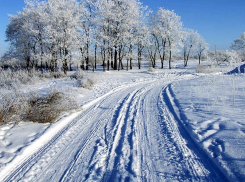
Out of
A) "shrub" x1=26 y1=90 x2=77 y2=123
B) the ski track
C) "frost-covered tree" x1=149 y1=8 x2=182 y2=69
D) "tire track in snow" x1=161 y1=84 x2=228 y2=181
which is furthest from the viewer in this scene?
"frost-covered tree" x1=149 y1=8 x2=182 y2=69

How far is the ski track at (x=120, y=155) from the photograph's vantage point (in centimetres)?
312

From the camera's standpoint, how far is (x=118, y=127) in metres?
5.25

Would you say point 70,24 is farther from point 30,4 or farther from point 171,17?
point 171,17

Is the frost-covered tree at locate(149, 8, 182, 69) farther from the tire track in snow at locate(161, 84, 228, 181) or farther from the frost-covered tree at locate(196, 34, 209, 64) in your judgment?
the tire track in snow at locate(161, 84, 228, 181)

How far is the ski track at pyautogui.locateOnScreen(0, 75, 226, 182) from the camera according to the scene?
3.12 meters

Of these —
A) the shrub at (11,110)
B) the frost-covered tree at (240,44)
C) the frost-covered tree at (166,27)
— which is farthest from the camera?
the frost-covered tree at (240,44)

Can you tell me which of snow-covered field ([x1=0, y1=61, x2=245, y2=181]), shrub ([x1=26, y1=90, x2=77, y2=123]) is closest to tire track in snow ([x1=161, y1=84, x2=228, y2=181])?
snow-covered field ([x1=0, y1=61, x2=245, y2=181])

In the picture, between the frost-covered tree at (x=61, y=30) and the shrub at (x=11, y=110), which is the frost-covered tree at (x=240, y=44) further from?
the shrub at (x=11, y=110)

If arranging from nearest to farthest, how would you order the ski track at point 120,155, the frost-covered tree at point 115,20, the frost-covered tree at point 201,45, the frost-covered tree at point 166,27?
the ski track at point 120,155, the frost-covered tree at point 115,20, the frost-covered tree at point 166,27, the frost-covered tree at point 201,45

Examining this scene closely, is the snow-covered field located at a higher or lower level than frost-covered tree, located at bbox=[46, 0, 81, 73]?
lower

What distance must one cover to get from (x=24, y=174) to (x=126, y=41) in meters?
24.2

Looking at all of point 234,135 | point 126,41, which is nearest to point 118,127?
point 234,135

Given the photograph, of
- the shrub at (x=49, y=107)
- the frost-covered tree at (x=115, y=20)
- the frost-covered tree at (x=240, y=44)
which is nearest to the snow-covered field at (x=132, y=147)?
the shrub at (x=49, y=107)

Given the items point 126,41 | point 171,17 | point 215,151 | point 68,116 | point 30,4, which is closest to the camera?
point 215,151
